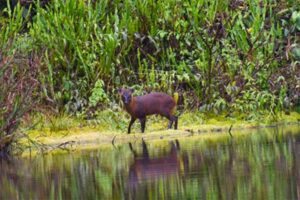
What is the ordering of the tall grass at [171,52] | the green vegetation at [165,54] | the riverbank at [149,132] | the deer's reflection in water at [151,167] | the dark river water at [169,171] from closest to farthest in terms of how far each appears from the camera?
the dark river water at [169,171], the deer's reflection in water at [151,167], the riverbank at [149,132], the green vegetation at [165,54], the tall grass at [171,52]

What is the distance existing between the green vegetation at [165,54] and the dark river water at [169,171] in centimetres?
286

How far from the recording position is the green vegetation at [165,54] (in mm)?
18406

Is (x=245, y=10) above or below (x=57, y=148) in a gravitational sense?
above

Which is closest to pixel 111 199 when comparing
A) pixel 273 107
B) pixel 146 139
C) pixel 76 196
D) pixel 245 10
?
pixel 76 196

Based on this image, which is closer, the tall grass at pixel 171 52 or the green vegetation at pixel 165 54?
the green vegetation at pixel 165 54

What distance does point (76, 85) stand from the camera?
61.6 feet

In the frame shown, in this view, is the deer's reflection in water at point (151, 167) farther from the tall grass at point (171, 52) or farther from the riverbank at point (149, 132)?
the tall grass at point (171, 52)

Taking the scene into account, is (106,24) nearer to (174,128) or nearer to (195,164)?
(174,128)

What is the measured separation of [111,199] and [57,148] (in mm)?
6831

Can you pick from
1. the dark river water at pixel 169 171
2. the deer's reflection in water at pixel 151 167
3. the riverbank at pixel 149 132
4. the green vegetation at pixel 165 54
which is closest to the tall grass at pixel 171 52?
the green vegetation at pixel 165 54

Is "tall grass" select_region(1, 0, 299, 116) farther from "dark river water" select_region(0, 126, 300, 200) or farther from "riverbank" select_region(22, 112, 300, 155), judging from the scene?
"dark river water" select_region(0, 126, 300, 200)

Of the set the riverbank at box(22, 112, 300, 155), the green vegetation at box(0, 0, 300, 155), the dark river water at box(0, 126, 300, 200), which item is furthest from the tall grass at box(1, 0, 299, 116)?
the dark river water at box(0, 126, 300, 200)

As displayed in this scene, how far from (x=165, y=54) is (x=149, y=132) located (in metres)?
2.71

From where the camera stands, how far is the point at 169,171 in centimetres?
1127
